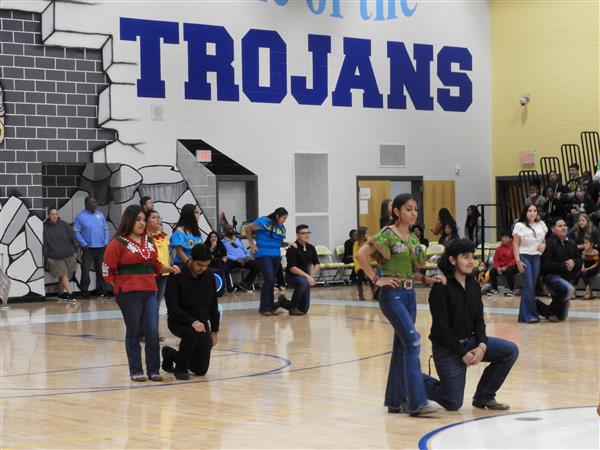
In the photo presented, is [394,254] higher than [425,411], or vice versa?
[394,254]

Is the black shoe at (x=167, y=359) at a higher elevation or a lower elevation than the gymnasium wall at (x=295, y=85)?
lower

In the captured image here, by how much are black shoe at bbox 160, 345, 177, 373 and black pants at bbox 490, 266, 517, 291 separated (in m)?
11.5

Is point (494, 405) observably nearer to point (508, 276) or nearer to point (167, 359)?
point (167, 359)

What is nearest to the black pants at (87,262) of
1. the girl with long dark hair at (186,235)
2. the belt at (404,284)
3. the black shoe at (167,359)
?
the girl with long dark hair at (186,235)

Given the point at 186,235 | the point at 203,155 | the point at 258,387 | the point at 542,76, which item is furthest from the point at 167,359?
the point at 542,76

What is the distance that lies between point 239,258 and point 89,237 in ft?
10.6

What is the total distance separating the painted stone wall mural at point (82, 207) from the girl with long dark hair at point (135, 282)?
11669mm

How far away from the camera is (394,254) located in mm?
9297

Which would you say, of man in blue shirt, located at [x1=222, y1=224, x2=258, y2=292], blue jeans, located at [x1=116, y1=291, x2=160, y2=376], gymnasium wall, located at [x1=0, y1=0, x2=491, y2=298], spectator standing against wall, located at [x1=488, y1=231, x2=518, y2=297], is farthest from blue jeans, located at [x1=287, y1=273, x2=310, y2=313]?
blue jeans, located at [x1=116, y1=291, x2=160, y2=376]

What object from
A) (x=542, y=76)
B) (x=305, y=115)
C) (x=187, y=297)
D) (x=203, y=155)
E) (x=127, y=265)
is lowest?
(x=187, y=297)

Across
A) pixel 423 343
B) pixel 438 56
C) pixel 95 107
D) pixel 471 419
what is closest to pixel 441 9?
pixel 438 56

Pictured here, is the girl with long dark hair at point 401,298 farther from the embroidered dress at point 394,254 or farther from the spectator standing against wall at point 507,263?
the spectator standing against wall at point 507,263

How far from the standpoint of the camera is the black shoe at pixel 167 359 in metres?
11.6

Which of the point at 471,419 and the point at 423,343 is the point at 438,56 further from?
the point at 471,419
